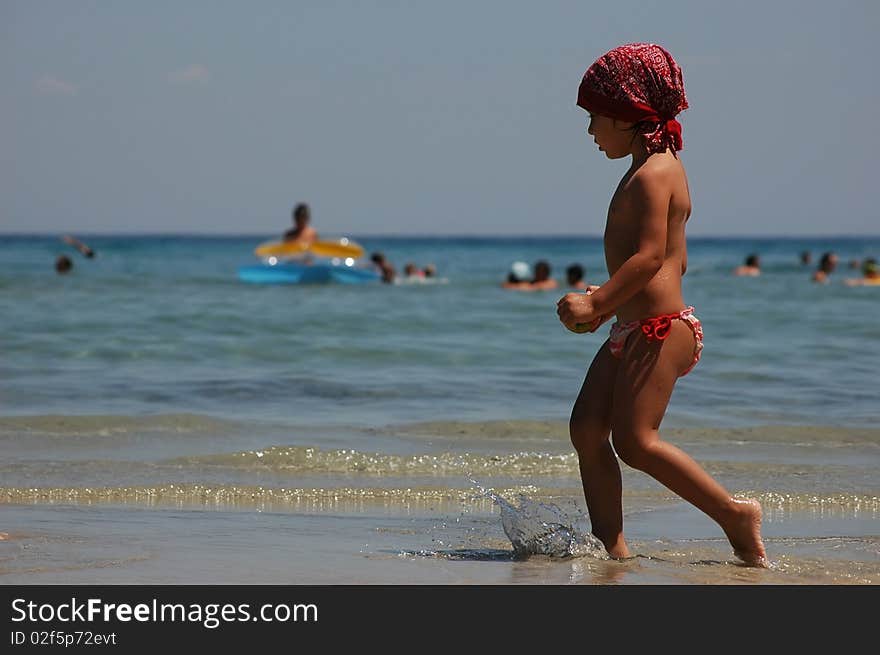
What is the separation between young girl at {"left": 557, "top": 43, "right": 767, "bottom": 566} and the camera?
407 centimetres

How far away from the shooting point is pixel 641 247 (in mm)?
4055

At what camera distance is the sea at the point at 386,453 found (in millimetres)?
4285

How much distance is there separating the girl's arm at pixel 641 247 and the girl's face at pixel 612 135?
202 mm

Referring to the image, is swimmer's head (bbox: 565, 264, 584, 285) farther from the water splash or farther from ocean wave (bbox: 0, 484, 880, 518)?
the water splash

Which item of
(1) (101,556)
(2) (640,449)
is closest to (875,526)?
(2) (640,449)

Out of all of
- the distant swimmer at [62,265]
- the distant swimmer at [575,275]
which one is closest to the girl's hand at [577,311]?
the distant swimmer at [575,275]

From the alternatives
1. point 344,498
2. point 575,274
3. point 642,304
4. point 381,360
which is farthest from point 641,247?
point 575,274

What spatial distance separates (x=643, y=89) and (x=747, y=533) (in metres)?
1.43

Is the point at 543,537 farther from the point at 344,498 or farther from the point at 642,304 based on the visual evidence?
the point at 344,498

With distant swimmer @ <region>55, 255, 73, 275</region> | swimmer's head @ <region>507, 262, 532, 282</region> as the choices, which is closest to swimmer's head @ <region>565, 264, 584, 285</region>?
swimmer's head @ <region>507, 262, 532, 282</region>

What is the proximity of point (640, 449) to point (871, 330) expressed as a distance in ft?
34.5

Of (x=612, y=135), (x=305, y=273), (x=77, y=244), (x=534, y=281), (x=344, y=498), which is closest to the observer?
(x=612, y=135)

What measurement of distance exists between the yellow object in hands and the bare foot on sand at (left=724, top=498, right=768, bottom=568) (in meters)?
19.6

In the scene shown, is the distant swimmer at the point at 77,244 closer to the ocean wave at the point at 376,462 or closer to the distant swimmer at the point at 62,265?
the distant swimmer at the point at 62,265
